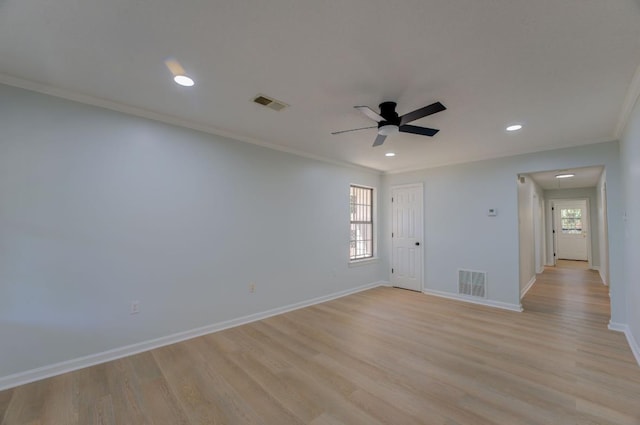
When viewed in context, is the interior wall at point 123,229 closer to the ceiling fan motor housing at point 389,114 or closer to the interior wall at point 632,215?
the ceiling fan motor housing at point 389,114

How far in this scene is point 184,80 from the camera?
2.28 meters

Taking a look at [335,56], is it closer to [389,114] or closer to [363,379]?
[389,114]

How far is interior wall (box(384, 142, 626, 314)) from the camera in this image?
3.58 metres

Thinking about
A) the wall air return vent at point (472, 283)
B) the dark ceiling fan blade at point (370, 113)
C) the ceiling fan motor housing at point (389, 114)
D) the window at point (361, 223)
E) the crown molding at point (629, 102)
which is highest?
the crown molding at point (629, 102)

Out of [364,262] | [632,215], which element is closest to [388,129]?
[632,215]

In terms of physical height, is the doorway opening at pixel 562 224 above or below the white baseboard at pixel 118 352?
above

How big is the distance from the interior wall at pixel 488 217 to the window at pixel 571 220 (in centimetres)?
736

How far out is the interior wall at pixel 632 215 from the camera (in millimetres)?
2539

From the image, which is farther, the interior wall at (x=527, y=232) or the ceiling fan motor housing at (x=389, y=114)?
the interior wall at (x=527, y=232)

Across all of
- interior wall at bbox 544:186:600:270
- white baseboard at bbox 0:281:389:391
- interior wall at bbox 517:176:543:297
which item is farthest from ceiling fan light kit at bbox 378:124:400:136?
interior wall at bbox 544:186:600:270

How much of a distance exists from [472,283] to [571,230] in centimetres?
770

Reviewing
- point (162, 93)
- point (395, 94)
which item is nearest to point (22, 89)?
point (162, 93)

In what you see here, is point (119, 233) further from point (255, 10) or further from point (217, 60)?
point (255, 10)

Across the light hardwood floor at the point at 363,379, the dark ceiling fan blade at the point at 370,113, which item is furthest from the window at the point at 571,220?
the dark ceiling fan blade at the point at 370,113
